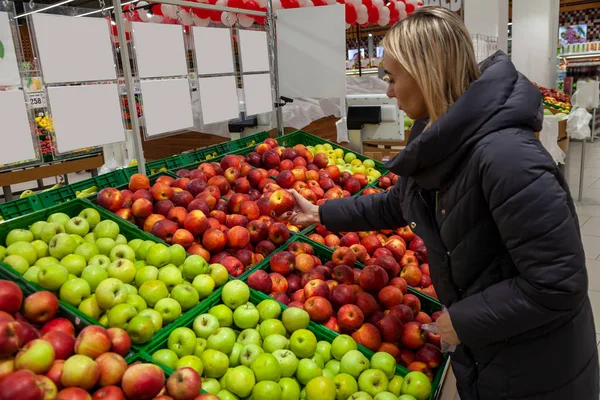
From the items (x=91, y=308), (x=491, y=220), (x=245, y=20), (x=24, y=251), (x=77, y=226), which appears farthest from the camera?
(x=245, y=20)

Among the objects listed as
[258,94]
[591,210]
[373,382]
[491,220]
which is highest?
[258,94]

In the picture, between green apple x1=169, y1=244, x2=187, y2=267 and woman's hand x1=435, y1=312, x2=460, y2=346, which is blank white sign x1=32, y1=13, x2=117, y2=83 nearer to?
green apple x1=169, y1=244, x2=187, y2=267

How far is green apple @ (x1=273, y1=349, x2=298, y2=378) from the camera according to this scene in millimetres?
1542

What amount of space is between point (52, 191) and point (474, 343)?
81.6 inches

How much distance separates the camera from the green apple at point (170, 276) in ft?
5.83

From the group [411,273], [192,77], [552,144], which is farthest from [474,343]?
[552,144]

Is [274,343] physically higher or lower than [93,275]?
lower

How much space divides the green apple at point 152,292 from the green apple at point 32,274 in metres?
0.35

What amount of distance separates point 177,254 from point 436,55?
1254 mm

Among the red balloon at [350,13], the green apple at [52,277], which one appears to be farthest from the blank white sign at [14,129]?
the red balloon at [350,13]

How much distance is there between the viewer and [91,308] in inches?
60.0

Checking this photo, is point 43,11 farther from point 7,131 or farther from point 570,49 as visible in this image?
point 570,49

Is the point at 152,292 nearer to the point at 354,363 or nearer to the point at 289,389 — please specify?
the point at 289,389

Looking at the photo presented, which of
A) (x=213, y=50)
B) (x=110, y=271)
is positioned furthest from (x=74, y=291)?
(x=213, y=50)
